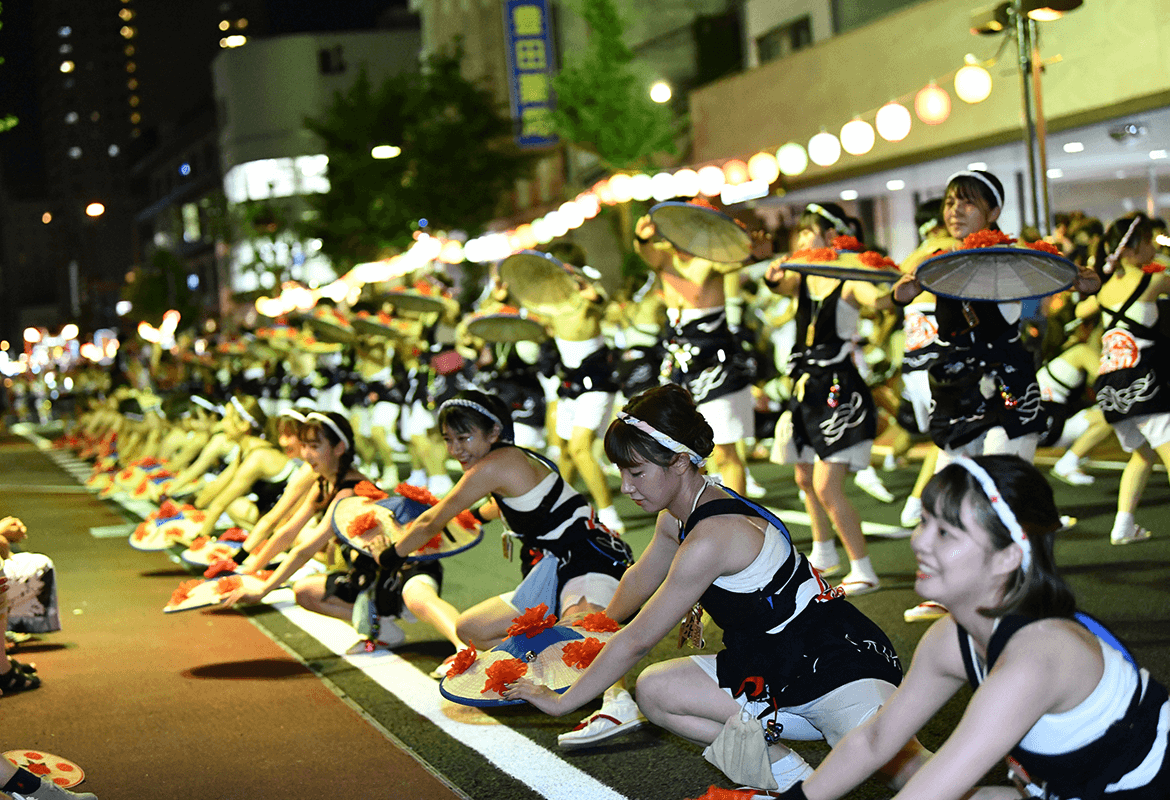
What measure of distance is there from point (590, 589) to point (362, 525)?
142 centimetres

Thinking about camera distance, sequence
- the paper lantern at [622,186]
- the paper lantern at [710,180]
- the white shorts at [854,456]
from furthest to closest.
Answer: the paper lantern at [622,186], the paper lantern at [710,180], the white shorts at [854,456]

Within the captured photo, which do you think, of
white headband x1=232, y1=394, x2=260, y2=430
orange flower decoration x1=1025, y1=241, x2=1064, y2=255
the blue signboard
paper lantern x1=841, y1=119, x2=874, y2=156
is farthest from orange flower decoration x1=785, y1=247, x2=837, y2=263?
the blue signboard

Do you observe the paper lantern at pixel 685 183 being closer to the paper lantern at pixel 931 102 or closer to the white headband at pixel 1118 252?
the paper lantern at pixel 931 102

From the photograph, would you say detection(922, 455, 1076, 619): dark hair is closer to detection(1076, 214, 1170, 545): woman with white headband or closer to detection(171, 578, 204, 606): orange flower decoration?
detection(171, 578, 204, 606): orange flower decoration

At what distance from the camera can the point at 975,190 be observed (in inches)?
236

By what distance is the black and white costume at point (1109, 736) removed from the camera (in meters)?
2.63

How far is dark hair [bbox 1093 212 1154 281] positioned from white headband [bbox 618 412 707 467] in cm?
469

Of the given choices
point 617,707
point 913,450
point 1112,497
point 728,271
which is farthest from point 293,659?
point 913,450

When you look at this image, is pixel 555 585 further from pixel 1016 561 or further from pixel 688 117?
pixel 688 117

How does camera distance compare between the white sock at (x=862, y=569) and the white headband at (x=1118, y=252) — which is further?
the white headband at (x=1118, y=252)

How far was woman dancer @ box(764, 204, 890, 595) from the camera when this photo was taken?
22.5ft

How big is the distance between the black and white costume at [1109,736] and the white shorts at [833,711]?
92 centimetres

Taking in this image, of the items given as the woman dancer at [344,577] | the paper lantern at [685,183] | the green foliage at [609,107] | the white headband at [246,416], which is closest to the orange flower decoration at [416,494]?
the woman dancer at [344,577]

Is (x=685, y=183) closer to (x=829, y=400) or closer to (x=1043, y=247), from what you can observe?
(x=829, y=400)
